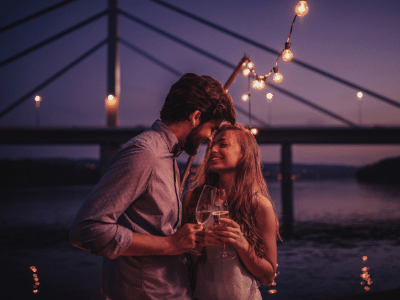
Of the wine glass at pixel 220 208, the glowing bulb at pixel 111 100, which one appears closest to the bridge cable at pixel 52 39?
the glowing bulb at pixel 111 100

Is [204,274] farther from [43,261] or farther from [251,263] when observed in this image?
[43,261]

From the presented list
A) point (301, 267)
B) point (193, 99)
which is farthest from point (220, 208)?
point (301, 267)

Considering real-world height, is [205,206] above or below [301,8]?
below

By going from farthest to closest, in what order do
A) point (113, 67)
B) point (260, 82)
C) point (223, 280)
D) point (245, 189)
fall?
point (113, 67) < point (260, 82) < point (245, 189) < point (223, 280)

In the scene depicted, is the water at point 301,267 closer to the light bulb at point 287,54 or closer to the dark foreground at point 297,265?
the dark foreground at point 297,265

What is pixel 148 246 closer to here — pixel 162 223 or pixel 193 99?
pixel 162 223

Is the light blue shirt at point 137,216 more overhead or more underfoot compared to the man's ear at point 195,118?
more underfoot

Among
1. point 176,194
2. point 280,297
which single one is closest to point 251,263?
point 176,194

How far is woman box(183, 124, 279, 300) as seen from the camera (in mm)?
2068

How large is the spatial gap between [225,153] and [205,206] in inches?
28.9

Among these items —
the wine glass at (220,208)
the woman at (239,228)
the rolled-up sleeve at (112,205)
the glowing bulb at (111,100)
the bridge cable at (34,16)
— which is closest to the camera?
the rolled-up sleeve at (112,205)

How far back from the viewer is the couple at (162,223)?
1.45m

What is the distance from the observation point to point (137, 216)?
1.61m

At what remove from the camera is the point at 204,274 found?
2.15m
